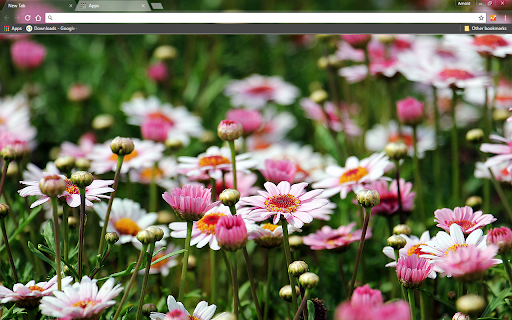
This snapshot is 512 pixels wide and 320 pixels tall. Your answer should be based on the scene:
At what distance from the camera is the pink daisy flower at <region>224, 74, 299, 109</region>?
219 centimetres

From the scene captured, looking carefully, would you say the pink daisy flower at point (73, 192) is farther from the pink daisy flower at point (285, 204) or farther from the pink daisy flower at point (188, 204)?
the pink daisy flower at point (285, 204)

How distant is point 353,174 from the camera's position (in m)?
1.25

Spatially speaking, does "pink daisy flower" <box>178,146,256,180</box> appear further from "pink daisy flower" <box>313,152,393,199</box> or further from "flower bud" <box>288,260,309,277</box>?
"flower bud" <box>288,260,309,277</box>

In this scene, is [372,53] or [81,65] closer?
[372,53]

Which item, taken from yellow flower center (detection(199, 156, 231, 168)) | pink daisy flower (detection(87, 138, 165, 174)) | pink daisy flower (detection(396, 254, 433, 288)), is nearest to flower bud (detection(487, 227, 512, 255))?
pink daisy flower (detection(396, 254, 433, 288))

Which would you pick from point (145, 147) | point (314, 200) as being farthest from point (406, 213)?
point (145, 147)

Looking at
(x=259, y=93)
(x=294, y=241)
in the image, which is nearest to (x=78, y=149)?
(x=259, y=93)

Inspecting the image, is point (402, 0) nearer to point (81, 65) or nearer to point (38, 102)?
point (81, 65)

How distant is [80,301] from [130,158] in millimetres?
707

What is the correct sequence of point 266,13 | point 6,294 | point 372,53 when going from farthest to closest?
point 372,53 → point 266,13 → point 6,294

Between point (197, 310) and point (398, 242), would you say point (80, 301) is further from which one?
point (398, 242)

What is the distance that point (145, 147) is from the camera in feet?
4.84

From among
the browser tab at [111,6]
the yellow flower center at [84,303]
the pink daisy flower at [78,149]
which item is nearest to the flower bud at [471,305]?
the yellow flower center at [84,303]

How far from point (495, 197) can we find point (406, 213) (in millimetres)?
967
